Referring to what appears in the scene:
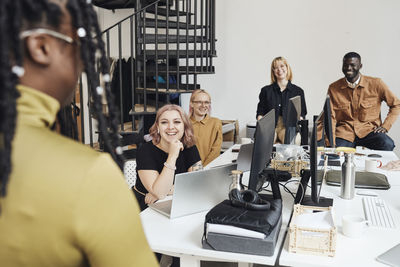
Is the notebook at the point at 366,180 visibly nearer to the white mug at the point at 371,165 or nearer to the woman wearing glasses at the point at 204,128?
the white mug at the point at 371,165

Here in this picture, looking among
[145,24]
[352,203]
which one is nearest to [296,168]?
[352,203]

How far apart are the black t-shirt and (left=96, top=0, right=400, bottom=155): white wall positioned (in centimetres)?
325

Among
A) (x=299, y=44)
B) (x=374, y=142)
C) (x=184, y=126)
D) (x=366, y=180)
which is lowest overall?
(x=374, y=142)

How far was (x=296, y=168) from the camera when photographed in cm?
222

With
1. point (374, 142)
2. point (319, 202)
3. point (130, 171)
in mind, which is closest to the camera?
point (319, 202)

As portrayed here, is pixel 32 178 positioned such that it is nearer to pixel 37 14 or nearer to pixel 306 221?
pixel 37 14

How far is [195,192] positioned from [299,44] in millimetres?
4099

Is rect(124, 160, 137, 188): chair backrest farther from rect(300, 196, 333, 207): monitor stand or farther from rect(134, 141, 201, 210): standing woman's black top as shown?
rect(300, 196, 333, 207): monitor stand

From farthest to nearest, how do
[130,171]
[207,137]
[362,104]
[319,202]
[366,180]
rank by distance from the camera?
[362,104] < [207,137] < [130,171] < [366,180] < [319,202]

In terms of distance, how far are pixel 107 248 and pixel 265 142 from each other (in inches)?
47.1

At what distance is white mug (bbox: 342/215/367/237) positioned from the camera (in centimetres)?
134

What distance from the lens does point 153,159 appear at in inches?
85.5

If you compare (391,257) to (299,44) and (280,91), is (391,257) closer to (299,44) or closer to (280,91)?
(280,91)

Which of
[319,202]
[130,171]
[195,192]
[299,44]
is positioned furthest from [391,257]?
[299,44]
